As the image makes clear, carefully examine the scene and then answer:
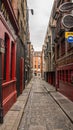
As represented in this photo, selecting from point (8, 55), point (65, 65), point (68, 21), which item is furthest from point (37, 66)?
point (68, 21)

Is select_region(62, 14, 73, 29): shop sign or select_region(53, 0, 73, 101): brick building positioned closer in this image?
select_region(62, 14, 73, 29): shop sign

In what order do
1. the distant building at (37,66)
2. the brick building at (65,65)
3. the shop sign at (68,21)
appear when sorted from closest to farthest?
the shop sign at (68,21)
the brick building at (65,65)
the distant building at (37,66)

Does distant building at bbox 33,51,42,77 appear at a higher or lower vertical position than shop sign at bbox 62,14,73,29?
higher

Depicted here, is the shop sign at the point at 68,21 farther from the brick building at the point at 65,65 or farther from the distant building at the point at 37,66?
the distant building at the point at 37,66

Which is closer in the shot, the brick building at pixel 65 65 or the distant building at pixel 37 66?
the brick building at pixel 65 65

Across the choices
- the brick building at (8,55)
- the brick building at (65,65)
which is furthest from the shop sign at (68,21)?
the brick building at (65,65)

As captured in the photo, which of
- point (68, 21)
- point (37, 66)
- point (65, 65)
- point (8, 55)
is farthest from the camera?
point (37, 66)

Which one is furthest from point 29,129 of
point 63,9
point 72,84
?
point 72,84

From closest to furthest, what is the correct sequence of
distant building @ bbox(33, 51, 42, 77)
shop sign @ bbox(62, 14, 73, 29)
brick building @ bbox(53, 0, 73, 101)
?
shop sign @ bbox(62, 14, 73, 29) → brick building @ bbox(53, 0, 73, 101) → distant building @ bbox(33, 51, 42, 77)

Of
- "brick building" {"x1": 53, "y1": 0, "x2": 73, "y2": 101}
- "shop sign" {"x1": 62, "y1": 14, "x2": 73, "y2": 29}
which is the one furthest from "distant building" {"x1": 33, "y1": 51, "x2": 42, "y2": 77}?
"shop sign" {"x1": 62, "y1": 14, "x2": 73, "y2": 29}

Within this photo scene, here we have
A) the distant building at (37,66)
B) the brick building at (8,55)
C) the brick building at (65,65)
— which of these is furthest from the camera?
the distant building at (37,66)

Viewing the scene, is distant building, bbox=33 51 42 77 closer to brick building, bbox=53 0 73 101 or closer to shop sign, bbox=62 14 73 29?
brick building, bbox=53 0 73 101

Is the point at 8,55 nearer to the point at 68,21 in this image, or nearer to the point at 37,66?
the point at 68,21

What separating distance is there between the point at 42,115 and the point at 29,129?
121 inches
